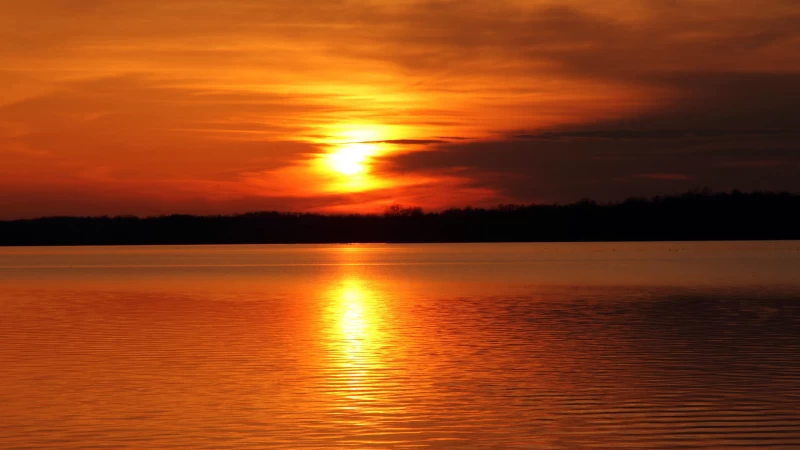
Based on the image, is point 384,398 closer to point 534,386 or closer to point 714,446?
point 534,386

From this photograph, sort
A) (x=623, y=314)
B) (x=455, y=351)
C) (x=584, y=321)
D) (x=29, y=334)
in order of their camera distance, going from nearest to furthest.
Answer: (x=455, y=351), (x=29, y=334), (x=584, y=321), (x=623, y=314)

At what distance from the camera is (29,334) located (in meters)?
39.0

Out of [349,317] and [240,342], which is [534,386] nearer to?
[240,342]

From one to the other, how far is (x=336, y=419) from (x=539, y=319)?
79.5 ft

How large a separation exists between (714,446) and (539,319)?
2592 centimetres

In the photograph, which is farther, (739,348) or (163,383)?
(739,348)

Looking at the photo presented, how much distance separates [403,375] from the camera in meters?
27.7

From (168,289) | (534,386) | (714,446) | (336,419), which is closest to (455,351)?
(534,386)

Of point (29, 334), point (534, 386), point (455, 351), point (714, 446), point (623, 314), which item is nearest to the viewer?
point (714, 446)

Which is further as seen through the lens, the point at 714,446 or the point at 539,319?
the point at 539,319

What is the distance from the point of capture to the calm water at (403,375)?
20.1 metres

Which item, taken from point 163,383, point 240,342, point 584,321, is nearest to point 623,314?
point 584,321

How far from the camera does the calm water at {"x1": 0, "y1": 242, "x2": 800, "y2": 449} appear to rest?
792 inches

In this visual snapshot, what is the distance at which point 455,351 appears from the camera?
3281 centimetres
